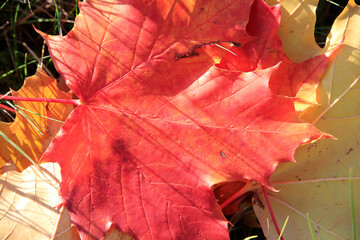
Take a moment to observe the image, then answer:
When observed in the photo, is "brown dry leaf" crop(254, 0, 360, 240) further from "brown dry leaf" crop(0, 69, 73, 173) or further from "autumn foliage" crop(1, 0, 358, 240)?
"brown dry leaf" crop(0, 69, 73, 173)

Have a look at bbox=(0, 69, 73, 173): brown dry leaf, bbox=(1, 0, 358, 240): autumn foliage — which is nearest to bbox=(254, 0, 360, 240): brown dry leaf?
bbox=(1, 0, 358, 240): autumn foliage

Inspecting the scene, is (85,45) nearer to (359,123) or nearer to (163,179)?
(163,179)

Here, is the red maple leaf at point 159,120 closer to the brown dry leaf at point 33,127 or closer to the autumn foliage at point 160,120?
the autumn foliage at point 160,120

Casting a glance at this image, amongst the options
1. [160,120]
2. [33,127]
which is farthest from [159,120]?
[33,127]

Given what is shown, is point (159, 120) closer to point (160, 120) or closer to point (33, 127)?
point (160, 120)

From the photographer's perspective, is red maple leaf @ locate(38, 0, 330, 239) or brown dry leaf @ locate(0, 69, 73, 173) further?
brown dry leaf @ locate(0, 69, 73, 173)

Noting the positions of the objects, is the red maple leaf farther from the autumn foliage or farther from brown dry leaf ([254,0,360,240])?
brown dry leaf ([254,0,360,240])
